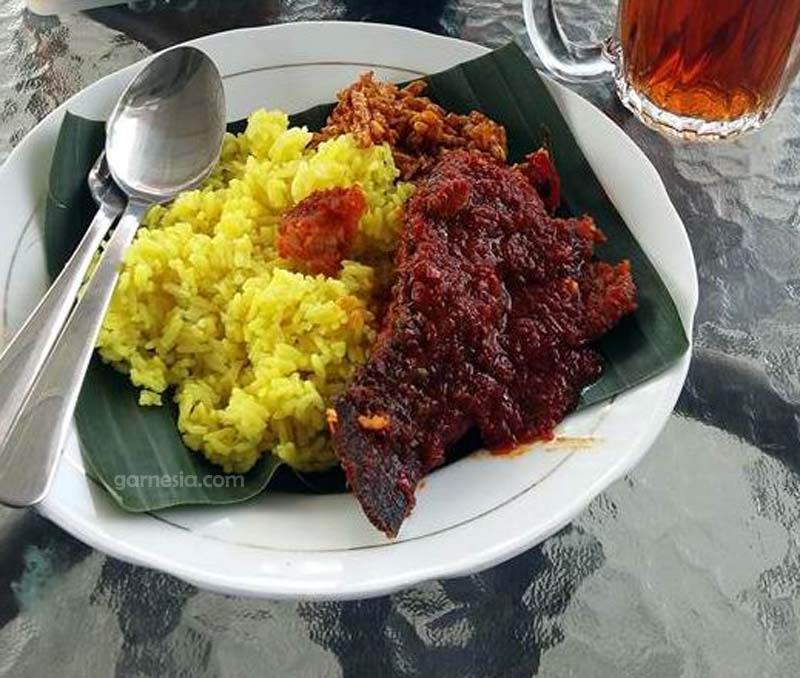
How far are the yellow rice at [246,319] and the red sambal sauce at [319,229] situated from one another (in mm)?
25

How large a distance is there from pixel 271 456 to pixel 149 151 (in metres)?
0.61

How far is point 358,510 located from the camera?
146 cm

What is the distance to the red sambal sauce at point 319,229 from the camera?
1633 millimetres

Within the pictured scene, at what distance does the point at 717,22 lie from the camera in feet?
6.29

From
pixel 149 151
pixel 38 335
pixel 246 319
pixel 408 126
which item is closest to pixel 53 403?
pixel 38 335

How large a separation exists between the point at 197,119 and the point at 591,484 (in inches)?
36.6

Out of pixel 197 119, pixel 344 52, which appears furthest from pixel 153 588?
pixel 344 52

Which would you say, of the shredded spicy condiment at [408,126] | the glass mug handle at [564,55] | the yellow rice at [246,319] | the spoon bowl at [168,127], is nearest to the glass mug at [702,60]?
the glass mug handle at [564,55]

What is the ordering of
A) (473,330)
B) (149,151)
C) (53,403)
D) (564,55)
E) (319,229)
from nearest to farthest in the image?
(53,403) < (473,330) < (319,229) < (149,151) < (564,55)

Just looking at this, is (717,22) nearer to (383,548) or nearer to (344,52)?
(344,52)

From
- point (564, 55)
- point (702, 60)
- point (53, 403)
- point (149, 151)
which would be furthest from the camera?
point (564, 55)

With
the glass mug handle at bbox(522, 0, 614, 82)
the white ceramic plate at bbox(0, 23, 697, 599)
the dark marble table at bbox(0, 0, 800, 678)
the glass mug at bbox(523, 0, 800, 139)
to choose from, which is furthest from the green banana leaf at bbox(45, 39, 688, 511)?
the glass mug handle at bbox(522, 0, 614, 82)

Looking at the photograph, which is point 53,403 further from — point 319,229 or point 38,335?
point 319,229

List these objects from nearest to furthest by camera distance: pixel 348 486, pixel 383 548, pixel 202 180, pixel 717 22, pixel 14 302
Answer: pixel 383 548 → pixel 348 486 → pixel 14 302 → pixel 202 180 → pixel 717 22
